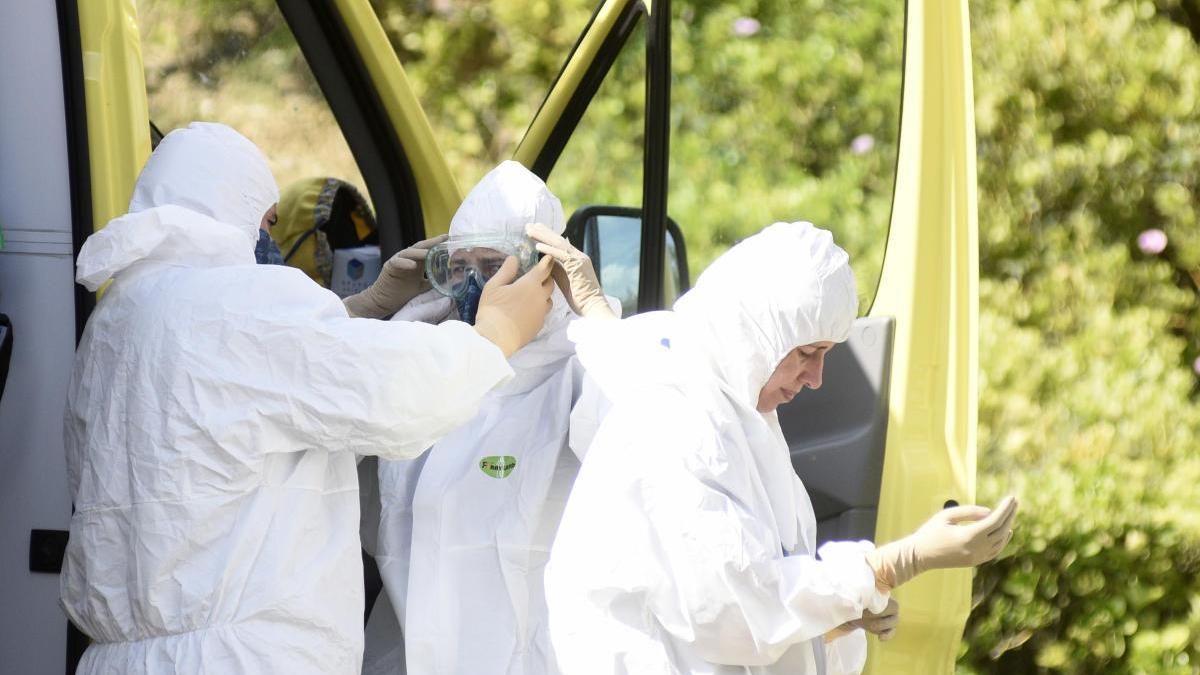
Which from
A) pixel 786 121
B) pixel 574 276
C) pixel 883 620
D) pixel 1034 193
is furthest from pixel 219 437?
pixel 1034 193

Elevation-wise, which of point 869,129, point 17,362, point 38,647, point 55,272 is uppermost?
point 869,129

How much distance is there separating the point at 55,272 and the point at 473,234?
764mm

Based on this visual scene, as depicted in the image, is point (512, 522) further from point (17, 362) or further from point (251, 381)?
point (17, 362)

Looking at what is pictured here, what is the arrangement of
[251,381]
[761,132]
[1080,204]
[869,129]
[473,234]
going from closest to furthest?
[251,381]
[473,234]
[869,129]
[1080,204]
[761,132]

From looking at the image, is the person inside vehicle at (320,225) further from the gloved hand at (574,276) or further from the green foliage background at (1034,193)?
the gloved hand at (574,276)

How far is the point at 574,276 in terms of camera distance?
2.74 meters

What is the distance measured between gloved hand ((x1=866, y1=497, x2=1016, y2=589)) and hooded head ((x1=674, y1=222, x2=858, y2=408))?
33 centimetres

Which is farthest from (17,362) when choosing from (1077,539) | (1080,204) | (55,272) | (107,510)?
(1080,204)

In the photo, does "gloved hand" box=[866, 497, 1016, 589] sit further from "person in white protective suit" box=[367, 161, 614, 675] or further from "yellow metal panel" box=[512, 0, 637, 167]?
"yellow metal panel" box=[512, 0, 637, 167]

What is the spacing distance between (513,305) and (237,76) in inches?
137

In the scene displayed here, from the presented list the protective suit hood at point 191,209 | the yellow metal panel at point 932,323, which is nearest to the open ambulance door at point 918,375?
the yellow metal panel at point 932,323

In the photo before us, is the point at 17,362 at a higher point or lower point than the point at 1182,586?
higher

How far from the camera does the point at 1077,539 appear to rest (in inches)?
176

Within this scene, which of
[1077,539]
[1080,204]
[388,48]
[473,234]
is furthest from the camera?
[1080,204]
